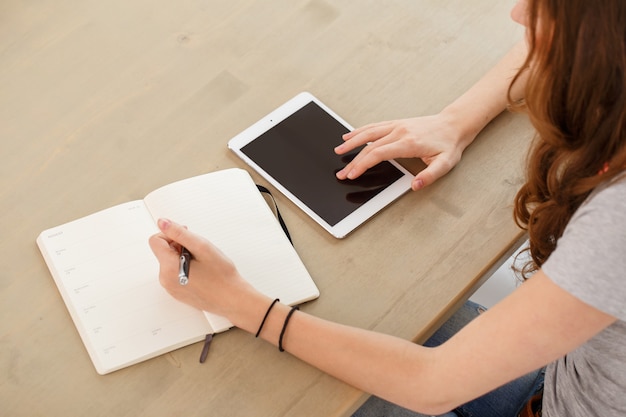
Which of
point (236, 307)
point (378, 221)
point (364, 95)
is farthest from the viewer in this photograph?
point (364, 95)

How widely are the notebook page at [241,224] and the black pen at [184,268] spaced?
71 millimetres

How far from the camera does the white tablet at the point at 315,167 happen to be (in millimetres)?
1029

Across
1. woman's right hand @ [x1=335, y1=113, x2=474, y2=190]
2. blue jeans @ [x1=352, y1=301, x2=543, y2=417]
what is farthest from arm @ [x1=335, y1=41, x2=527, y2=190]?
blue jeans @ [x1=352, y1=301, x2=543, y2=417]

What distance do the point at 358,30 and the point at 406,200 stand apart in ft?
1.12

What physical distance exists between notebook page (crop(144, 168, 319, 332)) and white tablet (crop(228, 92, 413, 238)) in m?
0.05

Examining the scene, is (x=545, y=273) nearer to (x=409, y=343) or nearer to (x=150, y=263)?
(x=409, y=343)

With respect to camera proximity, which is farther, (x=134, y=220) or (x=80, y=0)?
(x=80, y=0)

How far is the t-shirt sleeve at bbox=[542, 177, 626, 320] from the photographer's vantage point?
731mm

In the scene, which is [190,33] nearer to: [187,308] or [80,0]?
[80,0]

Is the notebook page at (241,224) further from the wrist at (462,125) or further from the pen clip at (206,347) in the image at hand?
the wrist at (462,125)

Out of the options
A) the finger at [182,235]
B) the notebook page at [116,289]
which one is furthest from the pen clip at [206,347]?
the finger at [182,235]

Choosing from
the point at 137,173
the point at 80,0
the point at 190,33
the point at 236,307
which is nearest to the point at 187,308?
the point at 236,307

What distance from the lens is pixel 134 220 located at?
3.30 ft

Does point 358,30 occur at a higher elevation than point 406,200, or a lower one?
higher
